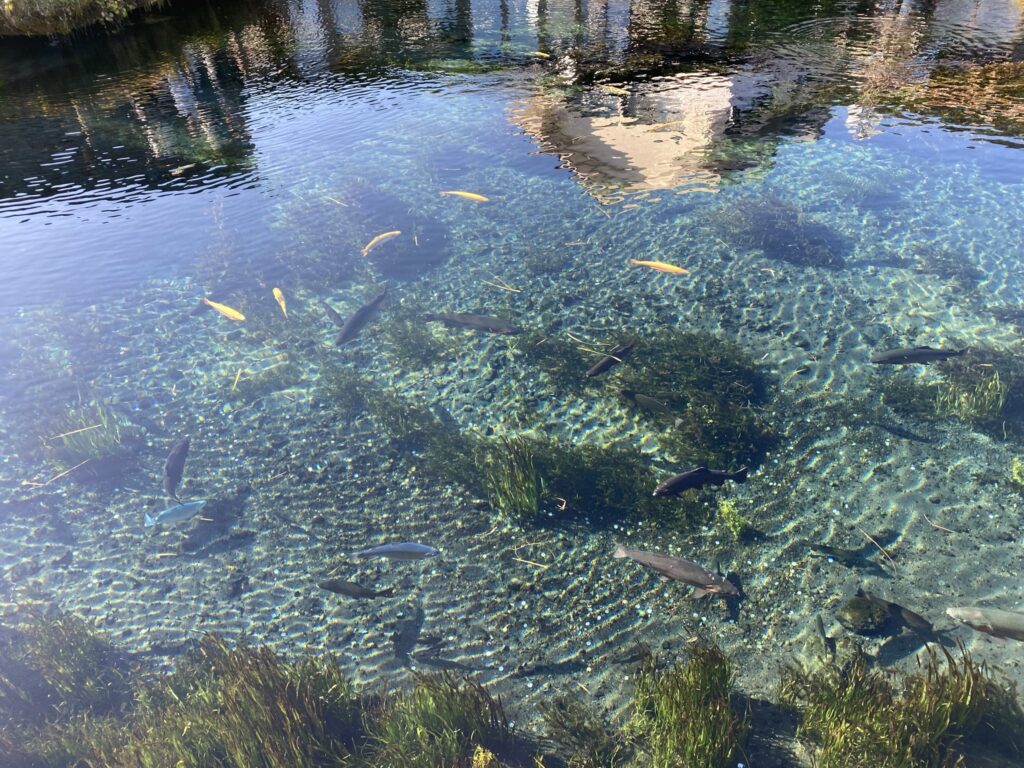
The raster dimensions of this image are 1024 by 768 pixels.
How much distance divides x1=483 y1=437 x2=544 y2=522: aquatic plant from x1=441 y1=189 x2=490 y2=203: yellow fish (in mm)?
7166

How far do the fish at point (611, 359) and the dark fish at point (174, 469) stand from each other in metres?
5.97

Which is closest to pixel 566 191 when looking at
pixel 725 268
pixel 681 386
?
pixel 725 268

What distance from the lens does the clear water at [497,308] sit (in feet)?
22.7

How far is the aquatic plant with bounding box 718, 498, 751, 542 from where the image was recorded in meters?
7.22

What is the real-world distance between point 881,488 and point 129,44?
31.8 metres

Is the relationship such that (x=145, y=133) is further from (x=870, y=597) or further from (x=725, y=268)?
(x=870, y=597)

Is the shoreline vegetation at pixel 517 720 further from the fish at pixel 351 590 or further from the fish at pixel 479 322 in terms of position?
the fish at pixel 479 322

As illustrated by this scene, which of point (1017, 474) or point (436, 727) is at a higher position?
point (1017, 474)

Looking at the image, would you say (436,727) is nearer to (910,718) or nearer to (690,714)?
(690,714)

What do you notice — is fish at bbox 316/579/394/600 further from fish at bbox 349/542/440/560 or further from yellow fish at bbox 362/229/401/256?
yellow fish at bbox 362/229/401/256

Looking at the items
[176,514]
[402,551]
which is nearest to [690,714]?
[402,551]

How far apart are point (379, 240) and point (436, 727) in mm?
9941

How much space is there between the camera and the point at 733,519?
7309 mm

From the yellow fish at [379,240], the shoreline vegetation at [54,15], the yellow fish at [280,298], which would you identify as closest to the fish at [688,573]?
the yellow fish at [280,298]
